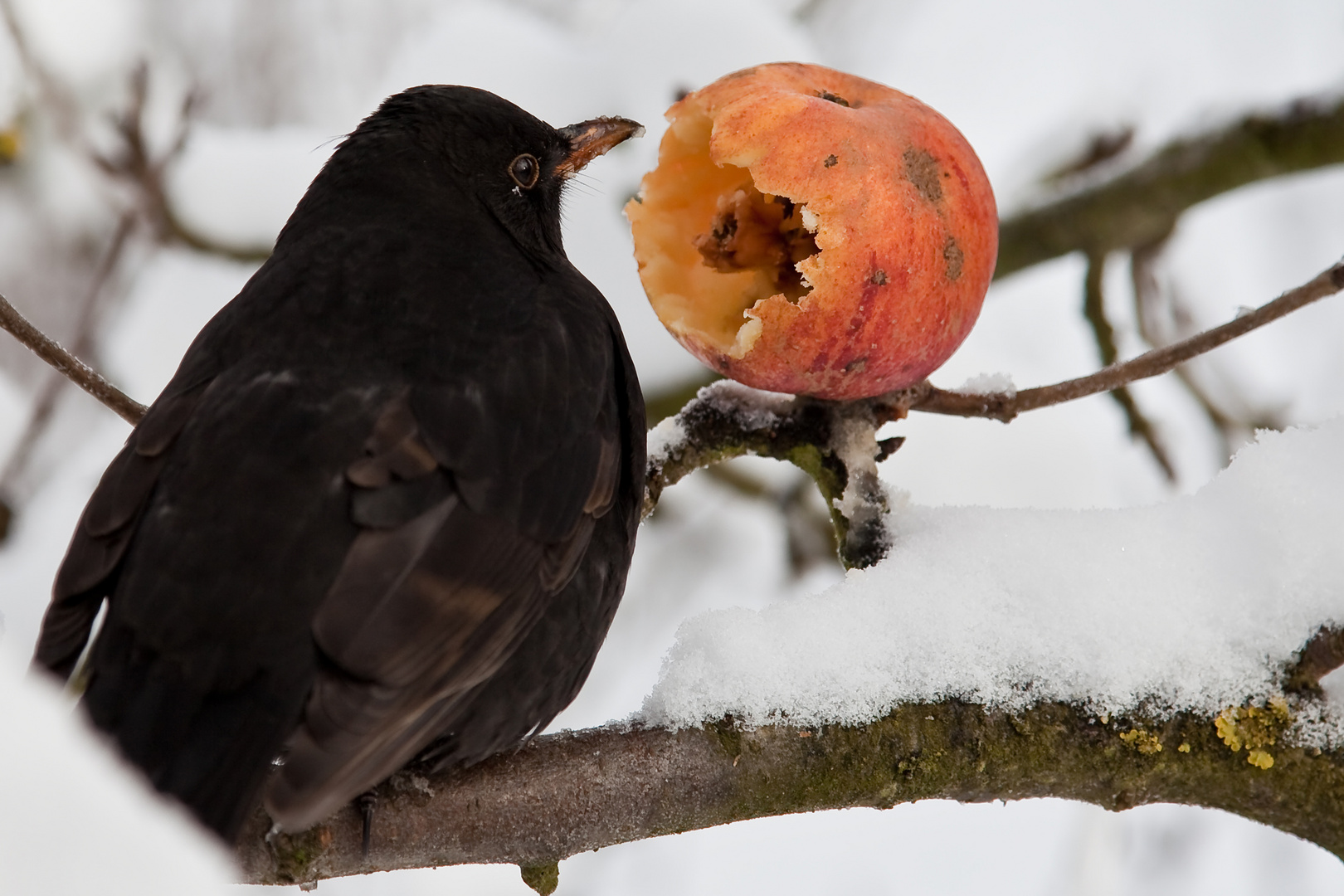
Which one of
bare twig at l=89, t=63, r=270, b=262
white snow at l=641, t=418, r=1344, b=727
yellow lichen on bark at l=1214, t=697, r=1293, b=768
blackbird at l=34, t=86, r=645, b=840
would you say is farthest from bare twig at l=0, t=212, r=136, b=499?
yellow lichen on bark at l=1214, t=697, r=1293, b=768

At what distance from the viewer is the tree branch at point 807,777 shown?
→ 1.93 metres

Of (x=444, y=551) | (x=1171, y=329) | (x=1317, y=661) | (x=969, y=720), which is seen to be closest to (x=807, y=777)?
(x=969, y=720)

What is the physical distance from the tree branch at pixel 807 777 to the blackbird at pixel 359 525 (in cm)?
13

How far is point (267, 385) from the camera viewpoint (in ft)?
7.25

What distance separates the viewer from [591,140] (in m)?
2.99

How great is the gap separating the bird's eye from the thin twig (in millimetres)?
1002

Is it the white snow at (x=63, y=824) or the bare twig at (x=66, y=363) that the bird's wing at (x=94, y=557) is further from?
the white snow at (x=63, y=824)

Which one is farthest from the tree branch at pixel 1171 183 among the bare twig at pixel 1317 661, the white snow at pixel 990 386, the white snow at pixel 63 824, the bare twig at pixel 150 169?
the white snow at pixel 63 824

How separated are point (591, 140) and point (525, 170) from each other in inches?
7.4

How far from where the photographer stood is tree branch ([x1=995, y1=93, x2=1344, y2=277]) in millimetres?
3598

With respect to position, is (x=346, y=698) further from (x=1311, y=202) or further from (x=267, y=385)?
(x=1311, y=202)

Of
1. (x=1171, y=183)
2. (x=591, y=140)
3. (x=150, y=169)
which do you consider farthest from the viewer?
(x=150, y=169)

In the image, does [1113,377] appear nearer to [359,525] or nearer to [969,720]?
[969,720]

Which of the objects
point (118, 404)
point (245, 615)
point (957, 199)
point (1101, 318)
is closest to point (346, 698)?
point (245, 615)
